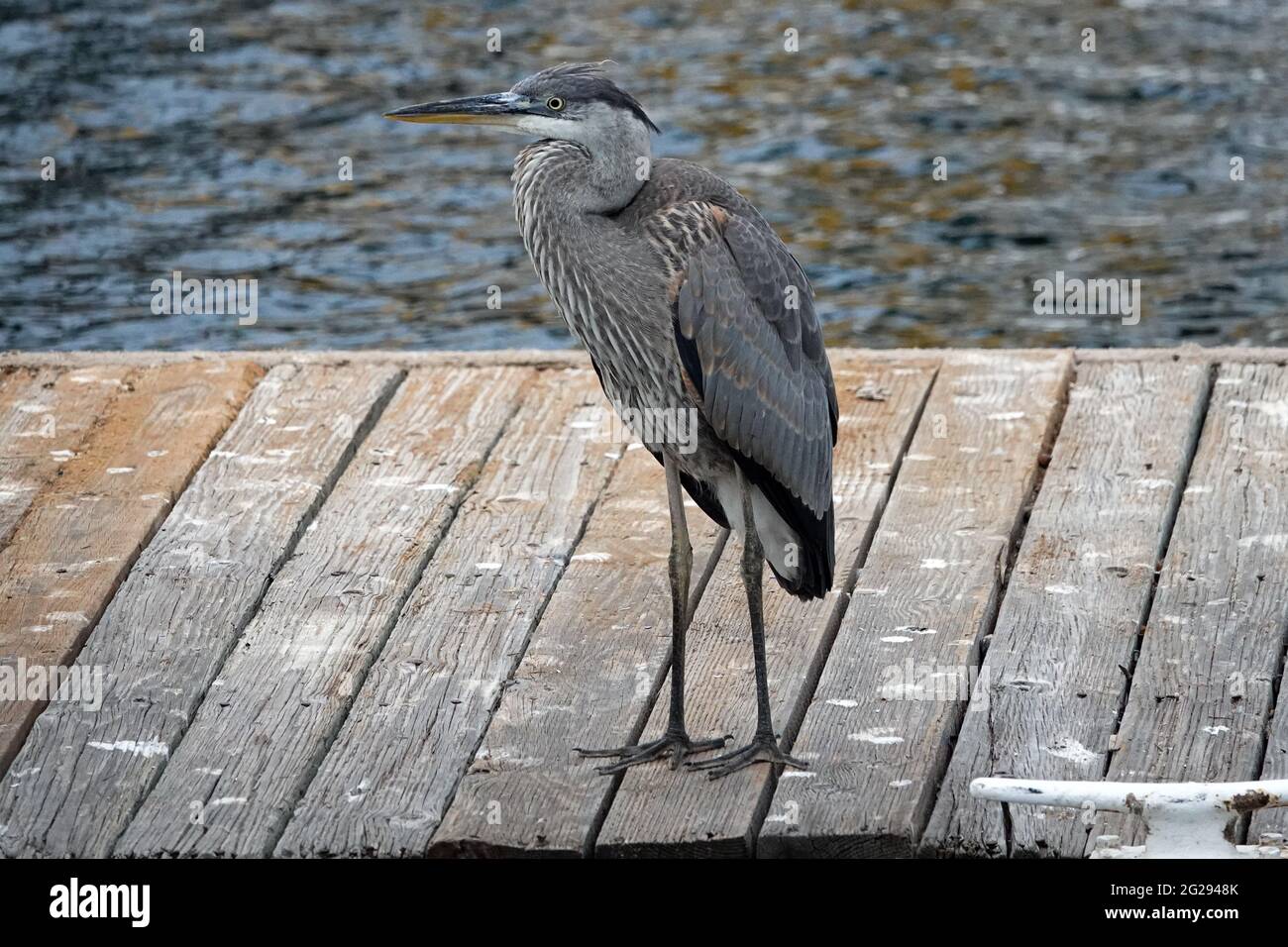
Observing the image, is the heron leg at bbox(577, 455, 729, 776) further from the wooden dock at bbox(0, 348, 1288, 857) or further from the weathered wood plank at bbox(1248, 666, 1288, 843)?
the weathered wood plank at bbox(1248, 666, 1288, 843)

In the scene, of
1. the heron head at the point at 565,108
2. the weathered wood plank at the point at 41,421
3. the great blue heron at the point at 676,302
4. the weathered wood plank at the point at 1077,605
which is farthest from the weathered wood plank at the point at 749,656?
the weathered wood plank at the point at 41,421

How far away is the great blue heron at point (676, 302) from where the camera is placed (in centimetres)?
473

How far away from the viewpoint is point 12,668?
5.11m

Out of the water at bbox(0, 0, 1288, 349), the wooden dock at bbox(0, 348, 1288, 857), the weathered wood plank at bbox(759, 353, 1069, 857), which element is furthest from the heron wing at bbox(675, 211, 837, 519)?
the water at bbox(0, 0, 1288, 349)

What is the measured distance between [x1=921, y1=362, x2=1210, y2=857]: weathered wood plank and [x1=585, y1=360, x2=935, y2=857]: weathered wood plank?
0.45 metres

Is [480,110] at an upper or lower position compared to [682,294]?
upper

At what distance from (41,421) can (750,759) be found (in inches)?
122

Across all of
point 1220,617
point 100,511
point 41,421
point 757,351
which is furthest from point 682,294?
point 41,421

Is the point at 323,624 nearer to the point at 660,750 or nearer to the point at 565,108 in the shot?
the point at 660,750

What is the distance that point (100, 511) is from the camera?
5.98m

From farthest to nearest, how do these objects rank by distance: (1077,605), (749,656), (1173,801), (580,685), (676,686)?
(1077,605), (749,656), (580,685), (676,686), (1173,801)

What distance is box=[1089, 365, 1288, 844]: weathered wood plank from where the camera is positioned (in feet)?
15.4

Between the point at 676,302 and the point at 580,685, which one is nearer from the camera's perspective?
the point at 676,302

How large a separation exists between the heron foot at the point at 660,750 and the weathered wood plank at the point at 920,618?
265 millimetres
